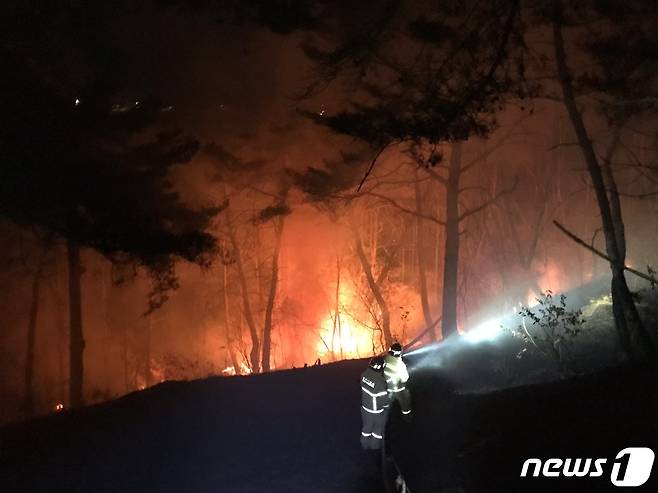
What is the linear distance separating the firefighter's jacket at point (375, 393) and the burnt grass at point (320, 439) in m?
0.75

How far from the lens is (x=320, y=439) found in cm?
890

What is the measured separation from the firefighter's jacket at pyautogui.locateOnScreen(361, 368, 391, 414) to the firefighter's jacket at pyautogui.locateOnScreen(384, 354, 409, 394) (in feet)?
0.66

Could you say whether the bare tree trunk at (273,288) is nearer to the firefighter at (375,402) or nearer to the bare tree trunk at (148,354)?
the bare tree trunk at (148,354)

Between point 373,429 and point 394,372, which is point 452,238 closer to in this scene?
point 394,372

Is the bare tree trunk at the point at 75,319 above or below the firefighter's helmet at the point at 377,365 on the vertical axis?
above

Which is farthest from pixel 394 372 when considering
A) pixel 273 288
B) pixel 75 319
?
pixel 273 288

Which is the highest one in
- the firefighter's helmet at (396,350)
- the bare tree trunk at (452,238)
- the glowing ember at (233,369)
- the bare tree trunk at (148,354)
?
the bare tree trunk at (148,354)

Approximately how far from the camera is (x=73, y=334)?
2020cm

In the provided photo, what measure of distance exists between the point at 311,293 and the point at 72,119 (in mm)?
20793

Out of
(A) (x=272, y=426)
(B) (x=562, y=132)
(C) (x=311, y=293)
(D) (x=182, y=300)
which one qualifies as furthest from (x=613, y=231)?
→ (D) (x=182, y=300)

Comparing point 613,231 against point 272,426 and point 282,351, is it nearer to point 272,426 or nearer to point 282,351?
point 272,426

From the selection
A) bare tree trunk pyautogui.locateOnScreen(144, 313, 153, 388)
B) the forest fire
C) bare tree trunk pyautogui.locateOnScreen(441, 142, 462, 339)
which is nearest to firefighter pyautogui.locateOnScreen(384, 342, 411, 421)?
bare tree trunk pyautogui.locateOnScreen(441, 142, 462, 339)

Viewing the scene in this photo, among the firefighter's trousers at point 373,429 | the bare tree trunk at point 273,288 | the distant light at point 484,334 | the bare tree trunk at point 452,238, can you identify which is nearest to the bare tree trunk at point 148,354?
the bare tree trunk at point 273,288

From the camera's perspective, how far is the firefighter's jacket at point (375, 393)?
304 inches
